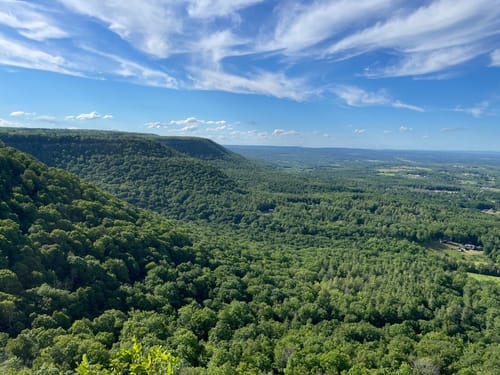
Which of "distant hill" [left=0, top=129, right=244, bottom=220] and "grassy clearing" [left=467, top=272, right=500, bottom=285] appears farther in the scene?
"distant hill" [left=0, top=129, right=244, bottom=220]

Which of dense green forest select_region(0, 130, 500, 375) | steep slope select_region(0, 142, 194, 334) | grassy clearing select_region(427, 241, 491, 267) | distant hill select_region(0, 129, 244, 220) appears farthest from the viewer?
distant hill select_region(0, 129, 244, 220)

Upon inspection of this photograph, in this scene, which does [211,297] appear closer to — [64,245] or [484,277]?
[64,245]

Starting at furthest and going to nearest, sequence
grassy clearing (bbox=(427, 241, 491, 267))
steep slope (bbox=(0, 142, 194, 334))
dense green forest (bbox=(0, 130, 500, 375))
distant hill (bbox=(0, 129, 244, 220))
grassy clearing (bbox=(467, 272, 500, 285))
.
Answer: distant hill (bbox=(0, 129, 244, 220)) → grassy clearing (bbox=(427, 241, 491, 267)) → grassy clearing (bbox=(467, 272, 500, 285)) → steep slope (bbox=(0, 142, 194, 334)) → dense green forest (bbox=(0, 130, 500, 375))

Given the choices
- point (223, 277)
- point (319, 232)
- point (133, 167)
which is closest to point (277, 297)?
point (223, 277)

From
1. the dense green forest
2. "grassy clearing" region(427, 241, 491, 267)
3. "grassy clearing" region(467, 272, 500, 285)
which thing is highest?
the dense green forest

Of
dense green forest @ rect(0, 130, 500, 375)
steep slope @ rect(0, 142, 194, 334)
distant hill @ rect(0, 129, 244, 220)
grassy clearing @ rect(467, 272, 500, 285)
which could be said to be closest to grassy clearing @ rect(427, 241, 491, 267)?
dense green forest @ rect(0, 130, 500, 375)

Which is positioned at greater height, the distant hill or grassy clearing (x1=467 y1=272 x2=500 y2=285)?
the distant hill

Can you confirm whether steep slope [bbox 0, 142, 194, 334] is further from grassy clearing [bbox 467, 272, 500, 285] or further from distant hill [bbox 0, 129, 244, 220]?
grassy clearing [bbox 467, 272, 500, 285]

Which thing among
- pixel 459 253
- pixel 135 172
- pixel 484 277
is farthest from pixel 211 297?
pixel 459 253

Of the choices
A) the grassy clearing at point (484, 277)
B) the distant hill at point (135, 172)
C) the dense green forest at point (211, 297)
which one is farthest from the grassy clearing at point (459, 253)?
the distant hill at point (135, 172)
